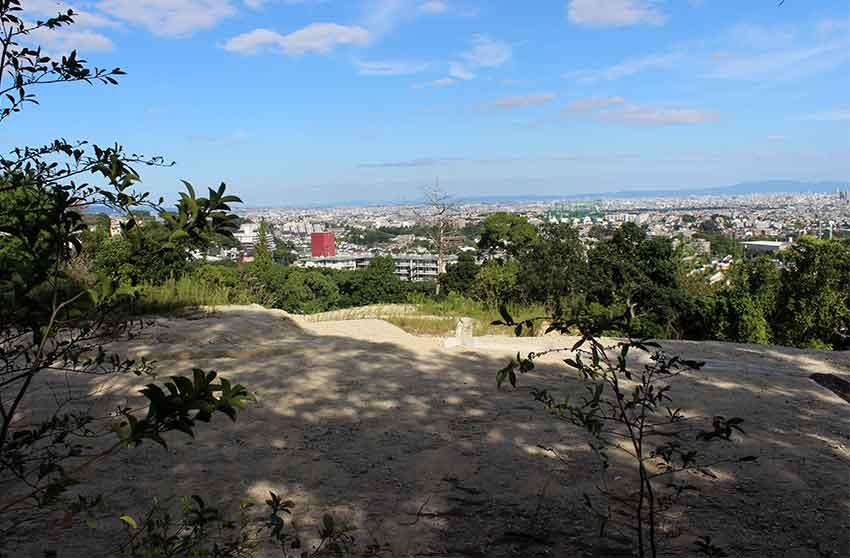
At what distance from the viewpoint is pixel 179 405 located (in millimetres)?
1134

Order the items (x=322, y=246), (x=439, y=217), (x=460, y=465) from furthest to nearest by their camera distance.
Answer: (x=322, y=246) < (x=439, y=217) < (x=460, y=465)

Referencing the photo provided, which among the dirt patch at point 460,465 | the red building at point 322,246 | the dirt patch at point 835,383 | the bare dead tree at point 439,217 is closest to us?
the dirt patch at point 460,465

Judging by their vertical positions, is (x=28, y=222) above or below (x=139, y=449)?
above

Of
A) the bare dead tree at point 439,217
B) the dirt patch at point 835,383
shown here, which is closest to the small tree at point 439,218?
the bare dead tree at point 439,217

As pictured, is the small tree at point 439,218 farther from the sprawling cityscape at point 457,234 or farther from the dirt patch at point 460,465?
the dirt patch at point 460,465

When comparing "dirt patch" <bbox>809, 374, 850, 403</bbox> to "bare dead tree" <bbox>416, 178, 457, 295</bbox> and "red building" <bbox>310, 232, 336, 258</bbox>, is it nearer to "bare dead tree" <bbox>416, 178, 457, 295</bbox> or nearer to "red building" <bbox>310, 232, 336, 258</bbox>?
"bare dead tree" <bbox>416, 178, 457, 295</bbox>

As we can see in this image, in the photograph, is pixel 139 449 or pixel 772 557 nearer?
pixel 772 557

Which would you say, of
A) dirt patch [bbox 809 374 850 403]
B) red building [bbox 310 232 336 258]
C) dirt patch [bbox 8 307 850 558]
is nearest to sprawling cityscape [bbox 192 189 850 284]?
red building [bbox 310 232 336 258]

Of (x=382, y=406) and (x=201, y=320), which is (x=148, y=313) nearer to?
(x=201, y=320)

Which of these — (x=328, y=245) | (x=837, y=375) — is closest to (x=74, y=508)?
(x=837, y=375)

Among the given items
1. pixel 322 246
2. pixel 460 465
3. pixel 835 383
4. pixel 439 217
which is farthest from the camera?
pixel 322 246

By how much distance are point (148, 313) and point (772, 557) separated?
7.24 m

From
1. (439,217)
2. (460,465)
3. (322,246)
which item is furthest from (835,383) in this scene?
(322,246)

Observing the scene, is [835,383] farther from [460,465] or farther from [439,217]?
[439,217]
